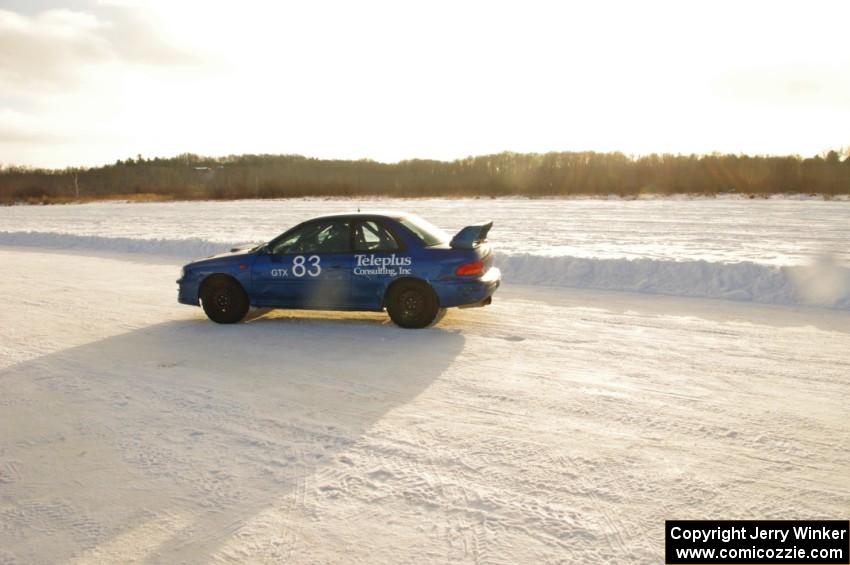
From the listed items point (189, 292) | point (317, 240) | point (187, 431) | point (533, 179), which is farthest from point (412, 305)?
point (533, 179)

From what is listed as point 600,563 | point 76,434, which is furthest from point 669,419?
point 76,434

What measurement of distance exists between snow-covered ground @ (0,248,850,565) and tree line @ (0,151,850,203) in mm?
46069

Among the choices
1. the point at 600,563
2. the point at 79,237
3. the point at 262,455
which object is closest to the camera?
the point at 600,563

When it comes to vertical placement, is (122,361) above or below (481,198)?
below

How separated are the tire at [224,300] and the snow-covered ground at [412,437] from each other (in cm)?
54

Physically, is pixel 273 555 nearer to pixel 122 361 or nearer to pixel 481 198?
pixel 122 361

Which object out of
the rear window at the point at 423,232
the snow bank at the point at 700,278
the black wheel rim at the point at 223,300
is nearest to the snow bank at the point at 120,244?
the snow bank at the point at 700,278

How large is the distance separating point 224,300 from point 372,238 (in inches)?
90.5

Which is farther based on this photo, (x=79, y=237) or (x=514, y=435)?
(x=79, y=237)

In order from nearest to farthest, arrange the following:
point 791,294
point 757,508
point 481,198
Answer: point 757,508 < point 791,294 < point 481,198

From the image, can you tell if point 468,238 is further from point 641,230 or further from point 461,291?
point 641,230

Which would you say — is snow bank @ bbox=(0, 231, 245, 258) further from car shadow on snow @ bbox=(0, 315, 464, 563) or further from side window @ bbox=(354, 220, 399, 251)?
car shadow on snow @ bbox=(0, 315, 464, 563)

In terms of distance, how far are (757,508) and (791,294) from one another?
789cm

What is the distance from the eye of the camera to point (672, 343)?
775 cm
